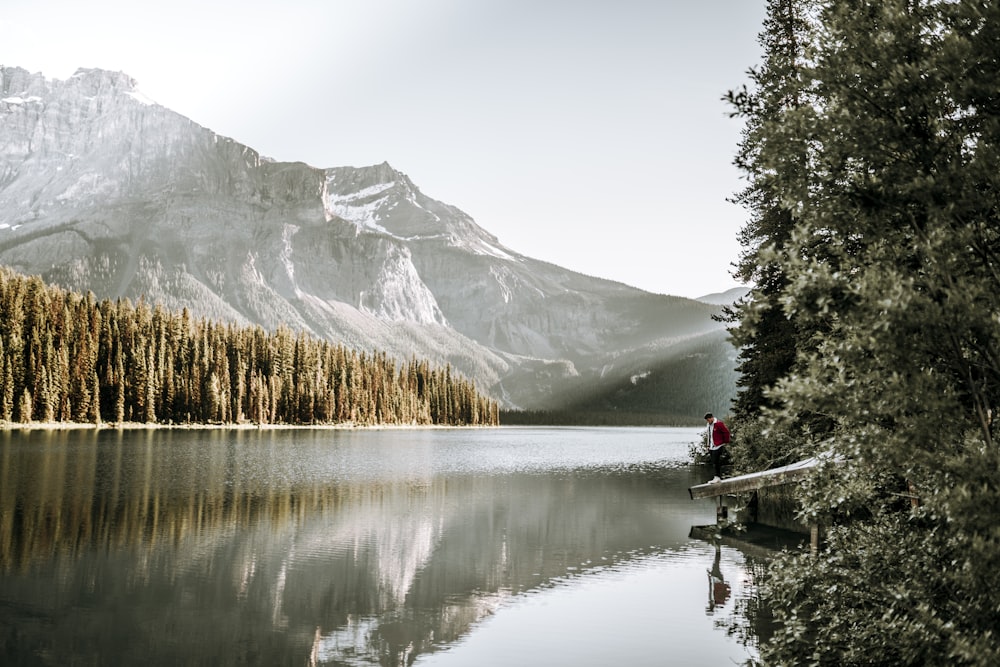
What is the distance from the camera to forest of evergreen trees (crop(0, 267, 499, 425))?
385ft

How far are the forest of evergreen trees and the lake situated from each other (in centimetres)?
8045

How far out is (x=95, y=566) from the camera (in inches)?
880

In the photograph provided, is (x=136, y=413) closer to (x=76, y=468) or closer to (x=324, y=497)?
(x=76, y=468)

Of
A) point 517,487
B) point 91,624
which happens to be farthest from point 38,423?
point 91,624

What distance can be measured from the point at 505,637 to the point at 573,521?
1875 cm

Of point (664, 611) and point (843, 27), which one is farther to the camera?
point (664, 611)

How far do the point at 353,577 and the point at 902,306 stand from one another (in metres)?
17.6

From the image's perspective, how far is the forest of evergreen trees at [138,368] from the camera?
117 m

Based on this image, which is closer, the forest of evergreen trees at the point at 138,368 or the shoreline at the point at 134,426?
the shoreline at the point at 134,426

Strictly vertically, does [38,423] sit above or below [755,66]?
below

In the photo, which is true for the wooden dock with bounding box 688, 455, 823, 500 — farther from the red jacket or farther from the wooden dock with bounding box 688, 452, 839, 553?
the red jacket

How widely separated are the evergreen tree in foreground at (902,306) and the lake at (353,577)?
541 centimetres

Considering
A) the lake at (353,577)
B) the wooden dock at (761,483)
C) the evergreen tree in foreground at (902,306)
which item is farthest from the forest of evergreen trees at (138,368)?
the evergreen tree in foreground at (902,306)

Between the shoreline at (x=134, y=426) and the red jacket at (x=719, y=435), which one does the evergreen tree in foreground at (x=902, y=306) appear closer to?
the red jacket at (x=719, y=435)
